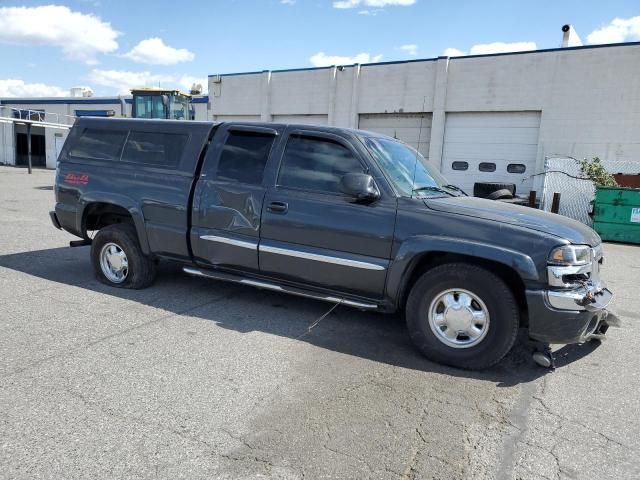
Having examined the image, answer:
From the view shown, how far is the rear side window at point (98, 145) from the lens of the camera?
5836 mm

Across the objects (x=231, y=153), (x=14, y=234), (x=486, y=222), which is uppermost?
(x=231, y=153)

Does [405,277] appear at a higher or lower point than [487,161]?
lower

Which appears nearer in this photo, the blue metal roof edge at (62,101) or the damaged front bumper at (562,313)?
the damaged front bumper at (562,313)

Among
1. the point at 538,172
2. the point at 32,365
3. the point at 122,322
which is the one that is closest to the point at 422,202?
the point at 122,322

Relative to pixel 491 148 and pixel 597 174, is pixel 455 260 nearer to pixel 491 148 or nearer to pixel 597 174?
pixel 597 174

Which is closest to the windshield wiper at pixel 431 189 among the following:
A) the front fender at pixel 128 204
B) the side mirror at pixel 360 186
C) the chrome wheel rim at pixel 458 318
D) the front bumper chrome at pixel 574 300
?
the side mirror at pixel 360 186

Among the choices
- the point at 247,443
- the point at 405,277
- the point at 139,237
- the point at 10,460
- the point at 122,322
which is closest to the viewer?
the point at 10,460

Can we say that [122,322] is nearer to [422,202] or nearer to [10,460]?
[10,460]

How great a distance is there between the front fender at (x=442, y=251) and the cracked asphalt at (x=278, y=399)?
67cm

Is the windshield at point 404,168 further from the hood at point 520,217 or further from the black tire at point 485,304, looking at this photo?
the black tire at point 485,304

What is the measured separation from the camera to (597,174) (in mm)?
14164

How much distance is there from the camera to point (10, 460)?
8.38 feet

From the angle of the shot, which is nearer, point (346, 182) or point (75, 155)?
point (346, 182)

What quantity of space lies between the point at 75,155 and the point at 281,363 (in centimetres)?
399
